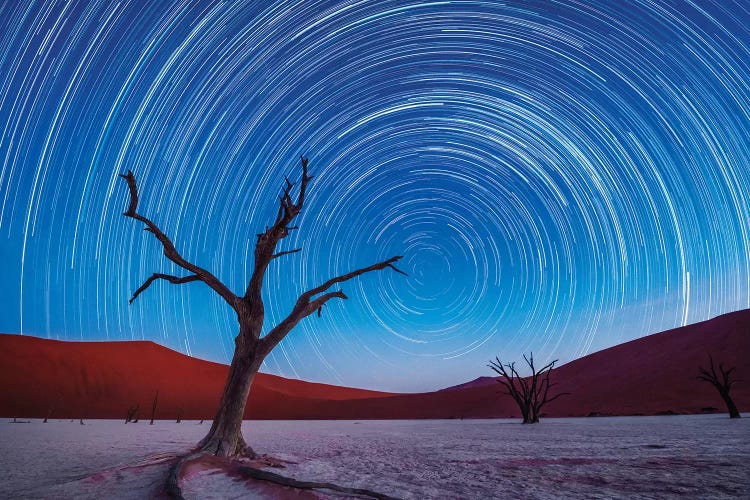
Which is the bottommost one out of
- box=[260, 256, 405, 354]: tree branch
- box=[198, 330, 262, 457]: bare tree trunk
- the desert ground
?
the desert ground

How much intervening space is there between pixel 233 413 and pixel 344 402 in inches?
3467

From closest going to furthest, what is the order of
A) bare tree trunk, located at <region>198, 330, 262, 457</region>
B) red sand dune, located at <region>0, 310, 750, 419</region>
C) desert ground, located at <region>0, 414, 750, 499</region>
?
1. desert ground, located at <region>0, 414, 750, 499</region>
2. bare tree trunk, located at <region>198, 330, 262, 457</region>
3. red sand dune, located at <region>0, 310, 750, 419</region>

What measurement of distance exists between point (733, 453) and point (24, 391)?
84.0 meters

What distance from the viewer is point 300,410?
3351 inches

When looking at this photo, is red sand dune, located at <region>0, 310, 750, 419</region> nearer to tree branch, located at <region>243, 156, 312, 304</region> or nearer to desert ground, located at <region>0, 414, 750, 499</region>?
desert ground, located at <region>0, 414, 750, 499</region>

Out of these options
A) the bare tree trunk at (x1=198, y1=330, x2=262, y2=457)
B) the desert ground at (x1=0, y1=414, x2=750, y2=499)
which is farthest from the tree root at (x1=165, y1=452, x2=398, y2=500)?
the bare tree trunk at (x1=198, y1=330, x2=262, y2=457)

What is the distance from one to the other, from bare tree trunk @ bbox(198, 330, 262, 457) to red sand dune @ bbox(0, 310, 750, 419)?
46870mm

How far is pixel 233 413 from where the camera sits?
31.0 ft

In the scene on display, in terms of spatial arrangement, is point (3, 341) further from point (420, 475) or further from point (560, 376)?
point (560, 376)

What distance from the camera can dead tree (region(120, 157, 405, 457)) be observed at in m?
9.38

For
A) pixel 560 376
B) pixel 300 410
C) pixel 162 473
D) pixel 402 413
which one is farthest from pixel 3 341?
pixel 560 376

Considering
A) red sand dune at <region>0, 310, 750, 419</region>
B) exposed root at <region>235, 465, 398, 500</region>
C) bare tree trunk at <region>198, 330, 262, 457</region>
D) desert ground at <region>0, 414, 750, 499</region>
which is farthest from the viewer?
red sand dune at <region>0, 310, 750, 419</region>

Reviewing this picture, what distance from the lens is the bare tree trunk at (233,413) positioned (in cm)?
909

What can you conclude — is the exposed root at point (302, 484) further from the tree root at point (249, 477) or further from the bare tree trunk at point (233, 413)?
the bare tree trunk at point (233, 413)
